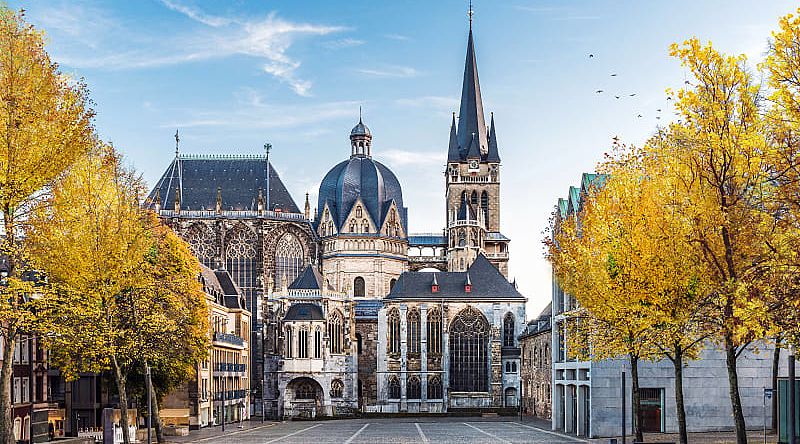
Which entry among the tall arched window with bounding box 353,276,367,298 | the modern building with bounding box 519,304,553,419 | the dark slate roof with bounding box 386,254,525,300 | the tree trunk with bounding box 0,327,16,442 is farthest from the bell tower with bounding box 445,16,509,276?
the tree trunk with bounding box 0,327,16,442

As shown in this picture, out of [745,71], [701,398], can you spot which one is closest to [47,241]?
[745,71]

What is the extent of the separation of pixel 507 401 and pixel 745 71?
264ft

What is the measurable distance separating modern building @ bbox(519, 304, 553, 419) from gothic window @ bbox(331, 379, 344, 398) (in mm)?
16620

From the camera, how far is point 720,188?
3073 cm

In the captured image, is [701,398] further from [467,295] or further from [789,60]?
[467,295]

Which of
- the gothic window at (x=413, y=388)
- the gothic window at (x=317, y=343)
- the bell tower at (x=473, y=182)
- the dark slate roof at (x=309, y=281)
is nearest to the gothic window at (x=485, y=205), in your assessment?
the bell tower at (x=473, y=182)

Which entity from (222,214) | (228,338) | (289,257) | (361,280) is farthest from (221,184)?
(228,338)

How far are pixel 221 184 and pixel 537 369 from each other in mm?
49622

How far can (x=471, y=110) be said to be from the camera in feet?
477

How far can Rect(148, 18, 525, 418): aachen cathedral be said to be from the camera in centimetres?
10388

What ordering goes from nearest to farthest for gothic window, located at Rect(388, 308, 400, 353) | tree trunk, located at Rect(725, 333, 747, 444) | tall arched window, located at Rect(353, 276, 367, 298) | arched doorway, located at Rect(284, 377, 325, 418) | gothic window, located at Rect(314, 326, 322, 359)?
1. tree trunk, located at Rect(725, 333, 747, 444)
2. arched doorway, located at Rect(284, 377, 325, 418)
3. gothic window, located at Rect(314, 326, 322, 359)
4. gothic window, located at Rect(388, 308, 400, 353)
5. tall arched window, located at Rect(353, 276, 367, 298)

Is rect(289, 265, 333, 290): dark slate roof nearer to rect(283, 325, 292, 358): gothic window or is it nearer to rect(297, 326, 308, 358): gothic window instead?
rect(297, 326, 308, 358): gothic window

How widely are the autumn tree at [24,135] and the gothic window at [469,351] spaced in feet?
257

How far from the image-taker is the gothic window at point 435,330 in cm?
11081
